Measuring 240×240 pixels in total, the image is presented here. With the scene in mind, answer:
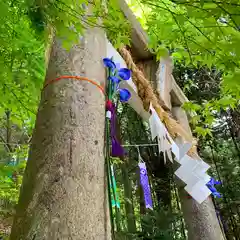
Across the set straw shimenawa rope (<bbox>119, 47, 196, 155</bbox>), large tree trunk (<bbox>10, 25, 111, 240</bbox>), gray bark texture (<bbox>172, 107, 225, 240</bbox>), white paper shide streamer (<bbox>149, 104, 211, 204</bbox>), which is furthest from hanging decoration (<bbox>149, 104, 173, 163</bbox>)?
large tree trunk (<bbox>10, 25, 111, 240</bbox>)

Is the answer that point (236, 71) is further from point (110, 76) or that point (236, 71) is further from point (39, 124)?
point (39, 124)

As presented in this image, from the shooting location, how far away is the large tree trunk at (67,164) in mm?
642

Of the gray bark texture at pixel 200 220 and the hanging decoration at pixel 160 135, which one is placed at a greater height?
the hanging decoration at pixel 160 135

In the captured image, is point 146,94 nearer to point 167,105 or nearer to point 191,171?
point 167,105

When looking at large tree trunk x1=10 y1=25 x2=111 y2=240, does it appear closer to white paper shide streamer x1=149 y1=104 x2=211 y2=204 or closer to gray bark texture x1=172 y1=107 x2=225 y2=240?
white paper shide streamer x1=149 y1=104 x2=211 y2=204

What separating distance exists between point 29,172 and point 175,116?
2326 millimetres

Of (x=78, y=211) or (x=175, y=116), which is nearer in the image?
(x=78, y=211)

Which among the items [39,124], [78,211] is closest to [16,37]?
[39,124]

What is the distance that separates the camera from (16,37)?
4.43ft

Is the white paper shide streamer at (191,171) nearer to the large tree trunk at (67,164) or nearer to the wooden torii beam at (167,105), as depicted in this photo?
the wooden torii beam at (167,105)

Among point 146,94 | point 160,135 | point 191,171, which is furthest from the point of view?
point 146,94

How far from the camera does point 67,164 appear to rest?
2.35 feet

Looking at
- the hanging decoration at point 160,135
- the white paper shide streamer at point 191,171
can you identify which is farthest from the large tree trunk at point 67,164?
the white paper shide streamer at point 191,171

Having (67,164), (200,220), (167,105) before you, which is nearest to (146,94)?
(167,105)
